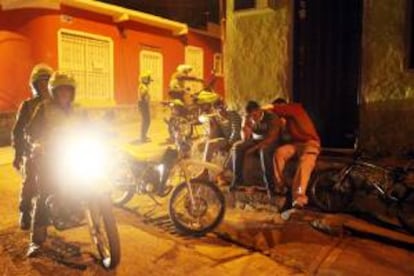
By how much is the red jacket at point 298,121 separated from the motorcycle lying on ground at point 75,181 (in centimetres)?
310

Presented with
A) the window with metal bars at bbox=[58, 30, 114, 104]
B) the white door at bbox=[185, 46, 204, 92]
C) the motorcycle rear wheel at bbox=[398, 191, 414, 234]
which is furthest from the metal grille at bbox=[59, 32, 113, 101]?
the motorcycle rear wheel at bbox=[398, 191, 414, 234]

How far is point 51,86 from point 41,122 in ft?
1.39

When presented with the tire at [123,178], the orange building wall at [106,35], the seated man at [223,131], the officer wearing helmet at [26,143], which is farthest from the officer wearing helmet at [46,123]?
the orange building wall at [106,35]

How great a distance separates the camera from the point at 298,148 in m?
7.63

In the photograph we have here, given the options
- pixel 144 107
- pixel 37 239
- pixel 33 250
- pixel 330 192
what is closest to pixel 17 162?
pixel 37 239

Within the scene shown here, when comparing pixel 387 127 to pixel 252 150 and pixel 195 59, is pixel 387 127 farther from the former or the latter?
pixel 195 59

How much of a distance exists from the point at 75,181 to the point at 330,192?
158 inches

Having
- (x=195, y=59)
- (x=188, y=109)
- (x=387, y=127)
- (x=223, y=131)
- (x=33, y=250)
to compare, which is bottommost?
(x=33, y=250)

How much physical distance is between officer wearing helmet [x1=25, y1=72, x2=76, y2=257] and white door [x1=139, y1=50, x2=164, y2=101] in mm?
14386

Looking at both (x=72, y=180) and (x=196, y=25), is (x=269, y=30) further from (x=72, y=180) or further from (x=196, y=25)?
(x=196, y=25)

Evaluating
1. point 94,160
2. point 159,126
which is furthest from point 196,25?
point 94,160

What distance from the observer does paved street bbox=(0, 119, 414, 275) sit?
543cm

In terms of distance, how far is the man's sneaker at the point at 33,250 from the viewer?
5.58m

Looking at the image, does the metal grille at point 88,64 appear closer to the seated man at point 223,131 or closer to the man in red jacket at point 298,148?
the seated man at point 223,131
